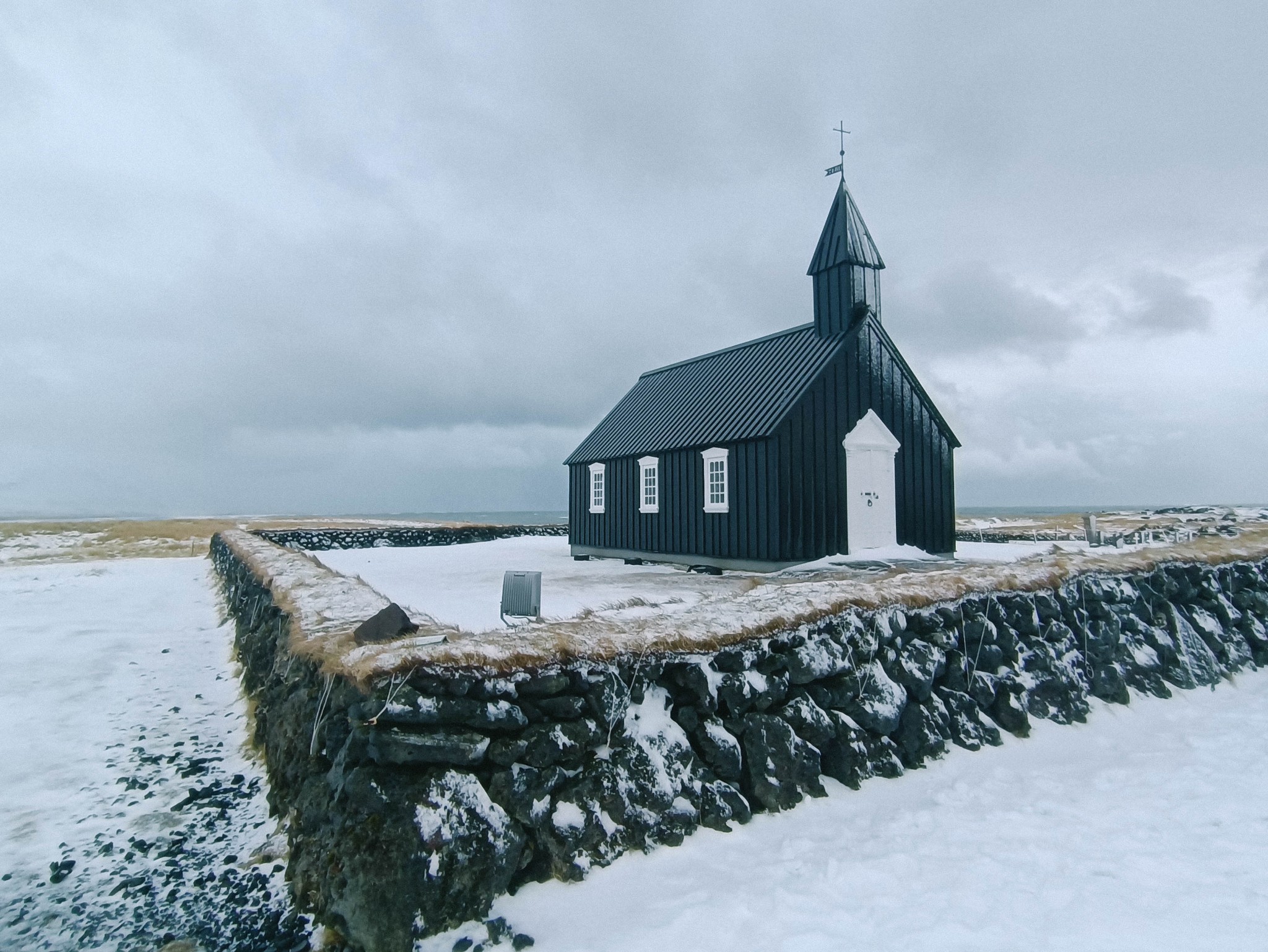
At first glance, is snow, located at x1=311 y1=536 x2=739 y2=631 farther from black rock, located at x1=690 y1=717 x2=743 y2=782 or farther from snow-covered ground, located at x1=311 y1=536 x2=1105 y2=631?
black rock, located at x1=690 y1=717 x2=743 y2=782

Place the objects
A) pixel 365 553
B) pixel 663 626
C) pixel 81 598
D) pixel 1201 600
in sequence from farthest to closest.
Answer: pixel 365 553
pixel 81 598
pixel 1201 600
pixel 663 626

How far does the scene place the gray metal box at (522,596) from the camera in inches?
308

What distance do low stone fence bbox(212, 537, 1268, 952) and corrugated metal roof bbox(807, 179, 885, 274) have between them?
11.6m

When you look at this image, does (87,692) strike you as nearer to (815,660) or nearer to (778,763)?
(778,763)

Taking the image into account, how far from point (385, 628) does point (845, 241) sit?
1644cm

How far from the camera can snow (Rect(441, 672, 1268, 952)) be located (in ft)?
15.2

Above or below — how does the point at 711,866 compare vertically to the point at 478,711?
below

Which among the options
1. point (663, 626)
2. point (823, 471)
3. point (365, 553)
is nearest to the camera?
point (663, 626)

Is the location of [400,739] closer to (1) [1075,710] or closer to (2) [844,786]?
(2) [844,786]

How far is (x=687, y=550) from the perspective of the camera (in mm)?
18578

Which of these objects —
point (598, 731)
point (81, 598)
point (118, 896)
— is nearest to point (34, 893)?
point (118, 896)

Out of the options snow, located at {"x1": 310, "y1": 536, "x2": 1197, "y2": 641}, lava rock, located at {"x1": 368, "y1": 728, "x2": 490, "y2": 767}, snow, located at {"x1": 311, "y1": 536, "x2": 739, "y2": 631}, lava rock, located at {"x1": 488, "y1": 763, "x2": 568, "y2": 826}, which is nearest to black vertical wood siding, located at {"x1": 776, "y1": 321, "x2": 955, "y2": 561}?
snow, located at {"x1": 310, "y1": 536, "x2": 1197, "y2": 641}

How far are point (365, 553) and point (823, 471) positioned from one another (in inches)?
699

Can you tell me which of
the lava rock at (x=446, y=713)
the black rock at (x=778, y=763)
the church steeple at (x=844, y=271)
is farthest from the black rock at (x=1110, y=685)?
the church steeple at (x=844, y=271)
